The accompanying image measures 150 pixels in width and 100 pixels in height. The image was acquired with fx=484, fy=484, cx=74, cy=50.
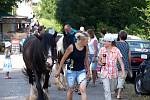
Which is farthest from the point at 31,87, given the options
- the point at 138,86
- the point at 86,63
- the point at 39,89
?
the point at 138,86

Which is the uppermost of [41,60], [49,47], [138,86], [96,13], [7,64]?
[49,47]

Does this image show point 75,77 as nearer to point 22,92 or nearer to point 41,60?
point 41,60

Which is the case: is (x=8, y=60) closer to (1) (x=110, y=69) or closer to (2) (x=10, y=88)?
(2) (x=10, y=88)

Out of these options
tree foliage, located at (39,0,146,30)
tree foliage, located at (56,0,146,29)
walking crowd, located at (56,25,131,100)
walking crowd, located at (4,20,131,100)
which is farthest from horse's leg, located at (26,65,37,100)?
tree foliage, located at (56,0,146,29)

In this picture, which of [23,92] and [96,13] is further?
[96,13]

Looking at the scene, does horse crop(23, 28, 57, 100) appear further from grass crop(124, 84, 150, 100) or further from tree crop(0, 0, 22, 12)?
tree crop(0, 0, 22, 12)

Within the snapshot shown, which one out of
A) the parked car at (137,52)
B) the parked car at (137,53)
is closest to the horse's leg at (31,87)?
the parked car at (137,52)

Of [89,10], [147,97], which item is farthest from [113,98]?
[89,10]

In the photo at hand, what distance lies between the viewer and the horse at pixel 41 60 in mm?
Result: 11016

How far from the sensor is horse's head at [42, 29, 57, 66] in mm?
10738

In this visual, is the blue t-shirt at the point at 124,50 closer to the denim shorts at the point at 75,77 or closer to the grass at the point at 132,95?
the grass at the point at 132,95

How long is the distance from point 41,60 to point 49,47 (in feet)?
2.30

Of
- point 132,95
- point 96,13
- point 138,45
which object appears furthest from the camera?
point 96,13

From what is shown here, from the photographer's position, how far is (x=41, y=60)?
11.7 m
